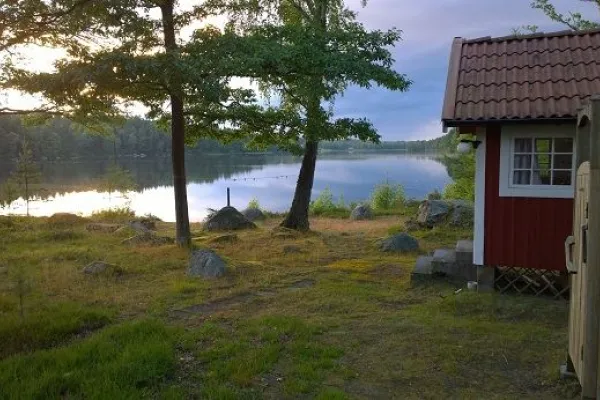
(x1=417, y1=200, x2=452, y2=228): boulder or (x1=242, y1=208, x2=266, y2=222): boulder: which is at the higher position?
(x1=417, y1=200, x2=452, y2=228): boulder

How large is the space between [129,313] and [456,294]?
463cm

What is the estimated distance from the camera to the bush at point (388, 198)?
22.4 meters

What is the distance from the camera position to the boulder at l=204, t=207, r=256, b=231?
15422mm

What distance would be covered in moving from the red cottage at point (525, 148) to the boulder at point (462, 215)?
6757 mm

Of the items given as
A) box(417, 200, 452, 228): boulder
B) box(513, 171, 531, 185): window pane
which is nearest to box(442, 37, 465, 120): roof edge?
box(513, 171, 531, 185): window pane

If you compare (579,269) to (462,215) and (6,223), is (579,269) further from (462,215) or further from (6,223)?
(6,223)

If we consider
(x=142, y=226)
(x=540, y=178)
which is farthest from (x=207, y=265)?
(x=142, y=226)

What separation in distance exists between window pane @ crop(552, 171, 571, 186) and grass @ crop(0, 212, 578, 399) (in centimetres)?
167

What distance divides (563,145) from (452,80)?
187 cm

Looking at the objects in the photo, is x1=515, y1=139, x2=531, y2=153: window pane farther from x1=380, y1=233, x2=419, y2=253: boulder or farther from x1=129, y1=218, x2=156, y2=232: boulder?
x1=129, y1=218, x2=156, y2=232: boulder

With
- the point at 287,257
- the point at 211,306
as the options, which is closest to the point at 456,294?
the point at 211,306

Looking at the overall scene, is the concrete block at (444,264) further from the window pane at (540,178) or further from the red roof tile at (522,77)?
the red roof tile at (522,77)

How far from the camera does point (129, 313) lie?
20.9 feet

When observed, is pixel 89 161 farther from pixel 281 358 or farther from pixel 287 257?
pixel 281 358
